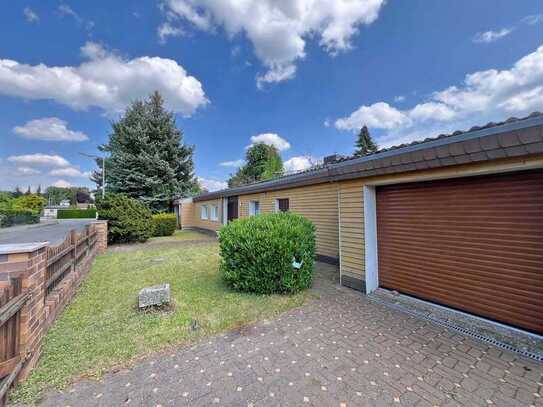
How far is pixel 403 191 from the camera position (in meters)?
4.12

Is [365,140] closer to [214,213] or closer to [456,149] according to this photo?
[214,213]

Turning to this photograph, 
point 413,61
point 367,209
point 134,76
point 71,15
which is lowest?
point 367,209

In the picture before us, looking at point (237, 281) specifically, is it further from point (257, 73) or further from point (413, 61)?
point (257, 73)

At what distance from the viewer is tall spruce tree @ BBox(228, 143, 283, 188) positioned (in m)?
29.2

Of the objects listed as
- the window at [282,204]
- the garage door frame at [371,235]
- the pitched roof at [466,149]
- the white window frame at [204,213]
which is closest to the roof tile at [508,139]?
the pitched roof at [466,149]

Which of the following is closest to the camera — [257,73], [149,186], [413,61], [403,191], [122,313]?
[122,313]

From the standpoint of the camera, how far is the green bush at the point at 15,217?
2022cm

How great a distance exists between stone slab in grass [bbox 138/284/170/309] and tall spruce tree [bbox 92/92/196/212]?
16.1 meters

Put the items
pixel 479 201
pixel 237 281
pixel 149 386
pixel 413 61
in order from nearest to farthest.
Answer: pixel 149 386 < pixel 479 201 < pixel 237 281 < pixel 413 61

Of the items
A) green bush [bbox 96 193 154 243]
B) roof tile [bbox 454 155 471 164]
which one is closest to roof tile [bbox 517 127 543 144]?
roof tile [bbox 454 155 471 164]

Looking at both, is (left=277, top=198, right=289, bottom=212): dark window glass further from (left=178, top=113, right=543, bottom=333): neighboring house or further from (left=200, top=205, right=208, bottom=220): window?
(left=200, top=205, right=208, bottom=220): window

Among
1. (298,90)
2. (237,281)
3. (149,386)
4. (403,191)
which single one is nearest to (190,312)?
(237,281)

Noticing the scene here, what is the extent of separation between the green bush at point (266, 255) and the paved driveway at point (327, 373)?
1.15 meters

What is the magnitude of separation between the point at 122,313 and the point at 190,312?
1.11 metres
